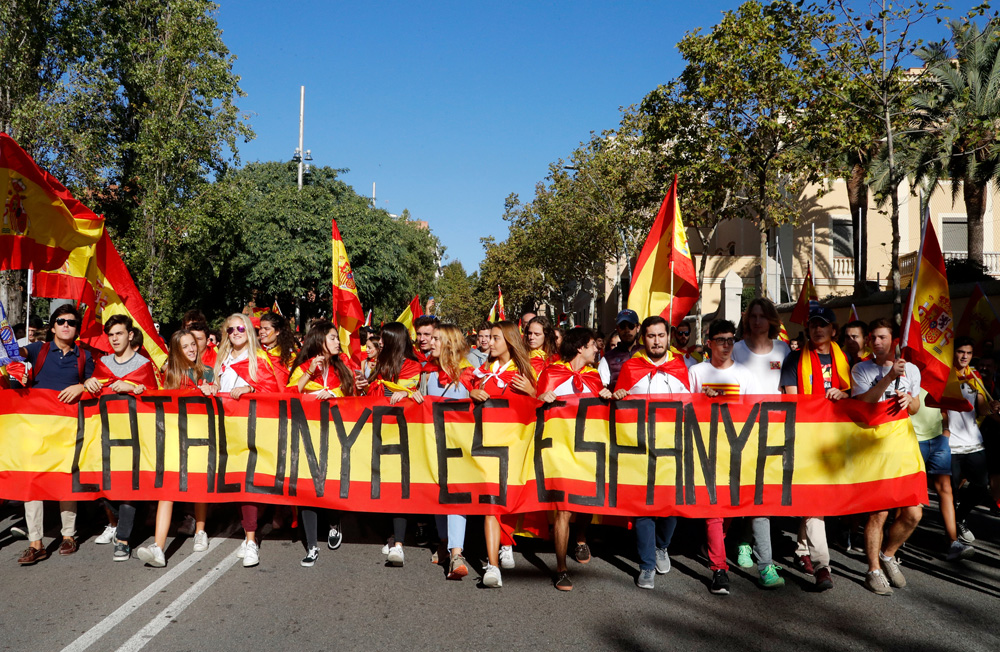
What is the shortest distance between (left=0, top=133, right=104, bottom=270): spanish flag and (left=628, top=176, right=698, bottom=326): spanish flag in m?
4.65

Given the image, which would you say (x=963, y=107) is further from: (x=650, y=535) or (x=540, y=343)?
(x=650, y=535)

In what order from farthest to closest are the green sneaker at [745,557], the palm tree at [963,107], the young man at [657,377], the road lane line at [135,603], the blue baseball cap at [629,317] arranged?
the palm tree at [963,107]
the blue baseball cap at [629,317]
the green sneaker at [745,557]
the young man at [657,377]
the road lane line at [135,603]

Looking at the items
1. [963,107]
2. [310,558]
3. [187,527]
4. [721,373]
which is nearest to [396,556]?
[310,558]

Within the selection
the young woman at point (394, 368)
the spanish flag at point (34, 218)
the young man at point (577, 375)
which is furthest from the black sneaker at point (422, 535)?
the spanish flag at point (34, 218)

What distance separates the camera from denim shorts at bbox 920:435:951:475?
20.7 feet

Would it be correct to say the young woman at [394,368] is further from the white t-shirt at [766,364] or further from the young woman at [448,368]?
the white t-shirt at [766,364]

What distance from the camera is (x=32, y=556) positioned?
592cm

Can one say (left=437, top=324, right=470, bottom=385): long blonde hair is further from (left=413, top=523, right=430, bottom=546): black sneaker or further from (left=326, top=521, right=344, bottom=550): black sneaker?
(left=326, top=521, right=344, bottom=550): black sneaker

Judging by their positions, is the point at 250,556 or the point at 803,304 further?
the point at 803,304

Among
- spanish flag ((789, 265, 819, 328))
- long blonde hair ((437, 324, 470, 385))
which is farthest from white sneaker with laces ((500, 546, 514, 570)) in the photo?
spanish flag ((789, 265, 819, 328))

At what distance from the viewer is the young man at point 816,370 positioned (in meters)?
5.93

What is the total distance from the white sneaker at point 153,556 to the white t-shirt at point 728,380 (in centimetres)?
380

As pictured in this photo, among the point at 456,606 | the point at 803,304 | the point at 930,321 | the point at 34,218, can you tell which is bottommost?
the point at 456,606

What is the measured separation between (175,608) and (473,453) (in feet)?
6.90
